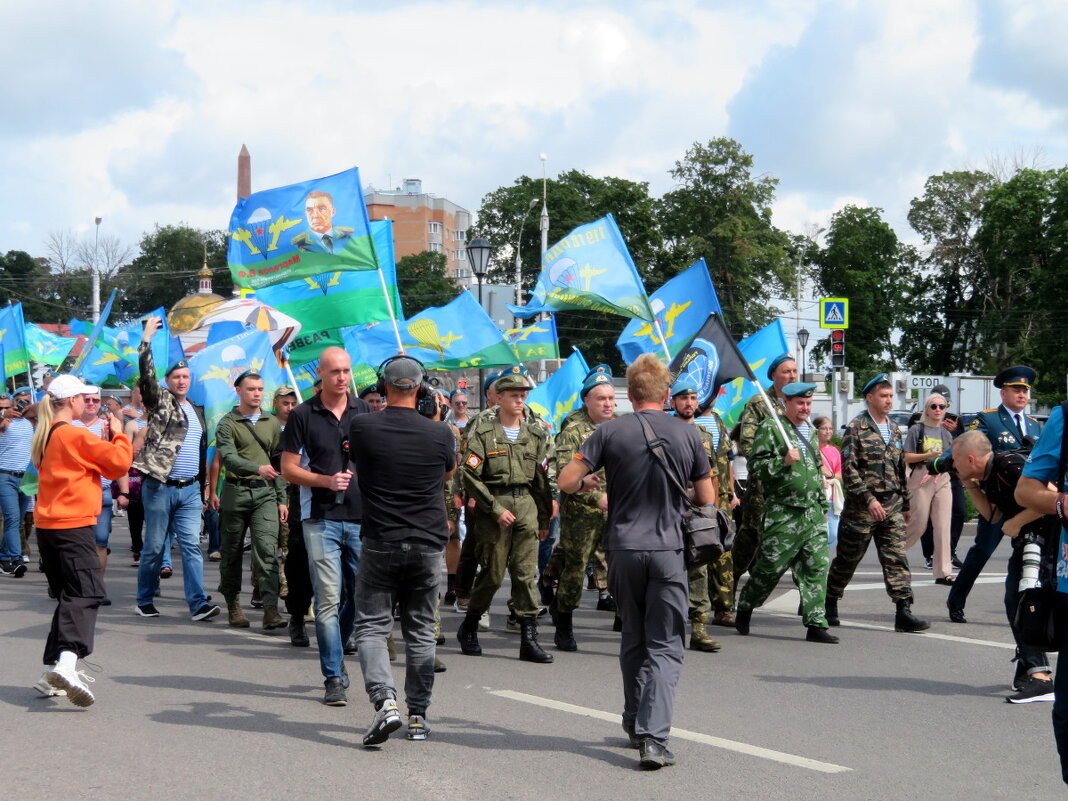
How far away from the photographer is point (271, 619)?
923cm

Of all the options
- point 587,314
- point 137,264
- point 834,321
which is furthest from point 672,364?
point 137,264

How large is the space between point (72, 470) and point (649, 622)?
323cm

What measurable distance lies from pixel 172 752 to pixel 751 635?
4.76m

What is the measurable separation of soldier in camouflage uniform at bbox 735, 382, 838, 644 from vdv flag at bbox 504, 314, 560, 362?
28.9 ft

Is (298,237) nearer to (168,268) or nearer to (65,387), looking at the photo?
(65,387)

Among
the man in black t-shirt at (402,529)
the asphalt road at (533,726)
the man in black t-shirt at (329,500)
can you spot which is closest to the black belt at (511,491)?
the asphalt road at (533,726)

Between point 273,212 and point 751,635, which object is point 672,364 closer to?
point 751,635

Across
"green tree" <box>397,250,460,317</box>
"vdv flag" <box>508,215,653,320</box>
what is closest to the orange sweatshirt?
"vdv flag" <box>508,215,653,320</box>

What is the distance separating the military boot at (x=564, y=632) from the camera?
339 inches

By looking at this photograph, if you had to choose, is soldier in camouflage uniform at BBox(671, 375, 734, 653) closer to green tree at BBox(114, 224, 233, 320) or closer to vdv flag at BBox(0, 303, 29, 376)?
vdv flag at BBox(0, 303, 29, 376)

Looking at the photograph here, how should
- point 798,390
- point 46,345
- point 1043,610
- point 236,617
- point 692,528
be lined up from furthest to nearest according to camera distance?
point 46,345 → point 236,617 → point 798,390 → point 692,528 → point 1043,610

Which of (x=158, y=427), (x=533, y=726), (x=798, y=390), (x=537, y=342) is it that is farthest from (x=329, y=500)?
(x=537, y=342)

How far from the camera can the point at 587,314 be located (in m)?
72.7

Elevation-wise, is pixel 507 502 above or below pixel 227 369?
below
